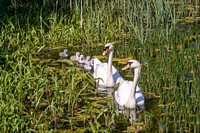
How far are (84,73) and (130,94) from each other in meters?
1.66

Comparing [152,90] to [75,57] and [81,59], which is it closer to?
[81,59]

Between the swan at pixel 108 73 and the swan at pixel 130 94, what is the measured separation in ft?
2.25

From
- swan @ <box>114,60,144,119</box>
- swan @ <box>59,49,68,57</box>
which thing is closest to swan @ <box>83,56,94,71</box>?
swan @ <box>59,49,68,57</box>

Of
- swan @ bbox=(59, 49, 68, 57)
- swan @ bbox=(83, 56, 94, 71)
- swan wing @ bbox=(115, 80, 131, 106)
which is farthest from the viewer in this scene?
swan @ bbox=(59, 49, 68, 57)

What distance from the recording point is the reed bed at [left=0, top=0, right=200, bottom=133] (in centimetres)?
880

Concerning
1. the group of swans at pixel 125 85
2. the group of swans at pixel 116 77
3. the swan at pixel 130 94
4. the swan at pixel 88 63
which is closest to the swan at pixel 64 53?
the group of swans at pixel 116 77

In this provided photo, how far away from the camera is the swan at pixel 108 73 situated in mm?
10953

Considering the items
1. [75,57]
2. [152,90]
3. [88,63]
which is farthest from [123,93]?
[75,57]

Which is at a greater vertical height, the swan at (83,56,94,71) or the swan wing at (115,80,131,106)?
the swan at (83,56,94,71)

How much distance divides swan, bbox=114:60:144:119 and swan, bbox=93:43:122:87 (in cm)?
69

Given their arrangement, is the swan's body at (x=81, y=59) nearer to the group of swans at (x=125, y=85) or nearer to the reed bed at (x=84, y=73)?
the reed bed at (x=84, y=73)

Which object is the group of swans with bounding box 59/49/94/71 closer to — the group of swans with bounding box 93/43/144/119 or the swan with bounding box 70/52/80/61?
the swan with bounding box 70/52/80/61

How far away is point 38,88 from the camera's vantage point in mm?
9633

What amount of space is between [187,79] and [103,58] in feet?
8.89
